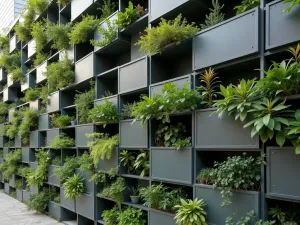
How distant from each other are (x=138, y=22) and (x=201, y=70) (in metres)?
1.82

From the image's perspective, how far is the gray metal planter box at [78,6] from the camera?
6.70 metres

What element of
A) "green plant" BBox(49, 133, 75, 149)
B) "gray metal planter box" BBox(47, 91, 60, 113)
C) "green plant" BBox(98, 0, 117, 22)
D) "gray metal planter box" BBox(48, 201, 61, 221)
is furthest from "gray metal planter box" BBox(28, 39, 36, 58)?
"gray metal planter box" BBox(48, 201, 61, 221)

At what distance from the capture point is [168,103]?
4.03 metres

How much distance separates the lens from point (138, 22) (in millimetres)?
5301

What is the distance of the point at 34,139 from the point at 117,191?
15.5 feet

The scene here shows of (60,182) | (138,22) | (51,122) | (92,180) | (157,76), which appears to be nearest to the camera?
(157,76)

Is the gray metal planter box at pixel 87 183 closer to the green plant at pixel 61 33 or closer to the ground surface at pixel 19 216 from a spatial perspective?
the ground surface at pixel 19 216

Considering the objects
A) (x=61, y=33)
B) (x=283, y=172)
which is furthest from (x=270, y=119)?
(x=61, y=33)

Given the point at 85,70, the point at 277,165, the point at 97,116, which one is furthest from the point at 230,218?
the point at 85,70

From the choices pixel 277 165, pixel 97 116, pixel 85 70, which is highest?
pixel 85 70

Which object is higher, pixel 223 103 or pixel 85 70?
pixel 85 70

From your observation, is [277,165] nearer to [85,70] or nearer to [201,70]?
[201,70]

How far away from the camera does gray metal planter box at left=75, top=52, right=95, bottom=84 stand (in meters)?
6.38

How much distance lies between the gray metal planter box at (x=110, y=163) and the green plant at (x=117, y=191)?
0.28 m
